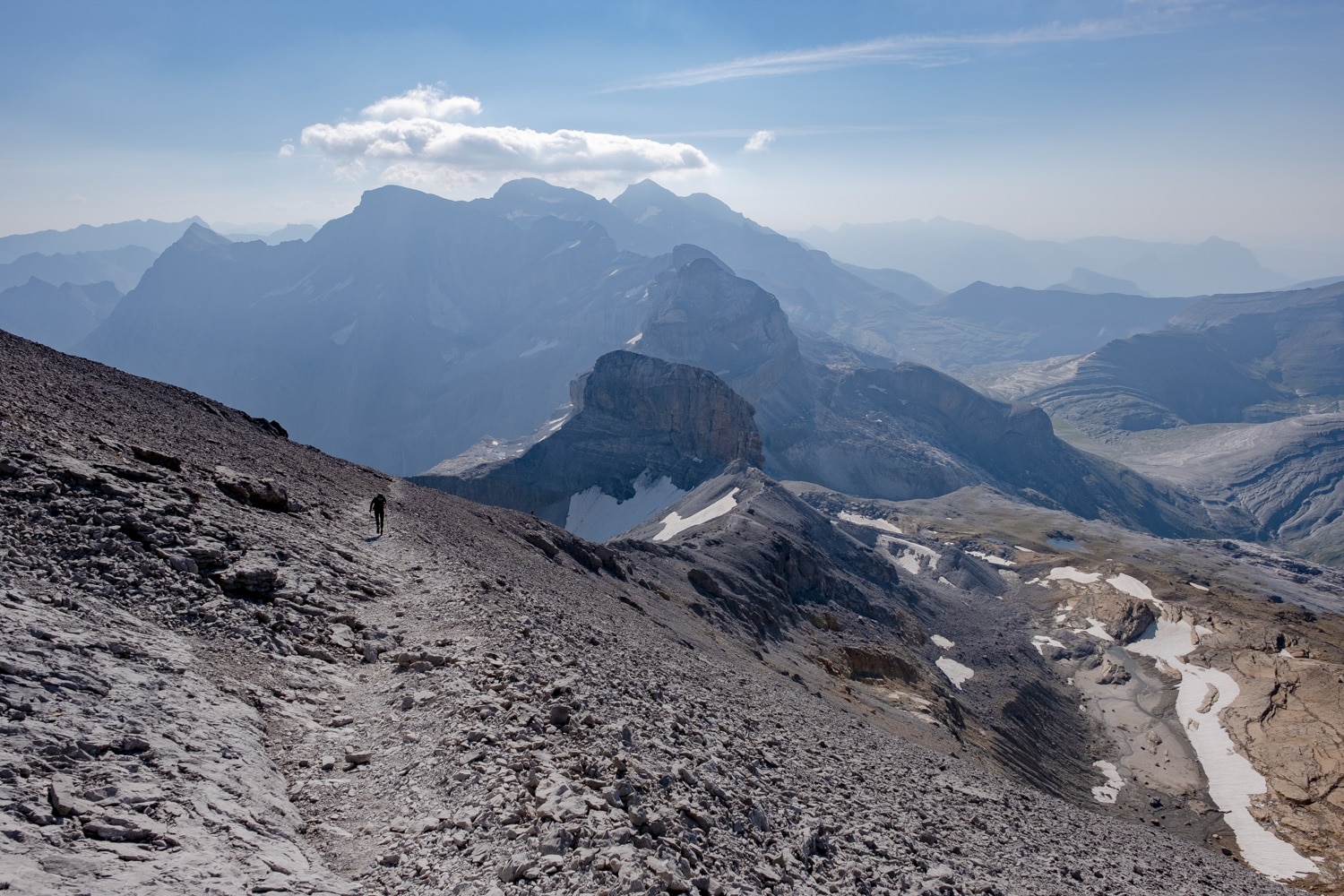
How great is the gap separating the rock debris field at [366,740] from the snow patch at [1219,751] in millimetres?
32443

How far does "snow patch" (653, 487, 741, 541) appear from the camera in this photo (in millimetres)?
92062

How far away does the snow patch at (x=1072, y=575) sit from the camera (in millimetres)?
117938

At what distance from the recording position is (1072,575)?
120438mm

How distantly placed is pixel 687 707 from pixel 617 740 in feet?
16.8

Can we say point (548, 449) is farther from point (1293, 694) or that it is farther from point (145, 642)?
point (145, 642)

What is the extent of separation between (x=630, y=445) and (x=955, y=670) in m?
75.2

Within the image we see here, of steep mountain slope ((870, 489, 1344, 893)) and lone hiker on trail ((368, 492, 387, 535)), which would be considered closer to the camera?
lone hiker on trail ((368, 492, 387, 535))

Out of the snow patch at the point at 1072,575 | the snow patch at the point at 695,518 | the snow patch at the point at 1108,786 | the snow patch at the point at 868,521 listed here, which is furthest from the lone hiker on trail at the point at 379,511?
the snow patch at the point at 868,521

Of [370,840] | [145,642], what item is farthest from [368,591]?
[370,840]

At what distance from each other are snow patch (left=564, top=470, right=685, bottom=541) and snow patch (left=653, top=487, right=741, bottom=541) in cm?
2002

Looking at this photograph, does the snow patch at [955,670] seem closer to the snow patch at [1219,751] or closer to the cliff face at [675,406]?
the snow patch at [1219,751]

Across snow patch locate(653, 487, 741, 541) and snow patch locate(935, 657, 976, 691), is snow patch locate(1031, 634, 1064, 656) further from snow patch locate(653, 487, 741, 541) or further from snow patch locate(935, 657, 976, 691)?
snow patch locate(653, 487, 741, 541)

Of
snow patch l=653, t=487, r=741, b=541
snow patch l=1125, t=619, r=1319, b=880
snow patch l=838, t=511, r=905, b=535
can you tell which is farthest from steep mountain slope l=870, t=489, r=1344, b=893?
snow patch l=653, t=487, r=741, b=541

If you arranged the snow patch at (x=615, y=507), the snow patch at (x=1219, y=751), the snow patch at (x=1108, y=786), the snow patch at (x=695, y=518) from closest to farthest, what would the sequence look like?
the snow patch at (x=1219, y=751)
the snow patch at (x=1108, y=786)
the snow patch at (x=695, y=518)
the snow patch at (x=615, y=507)
